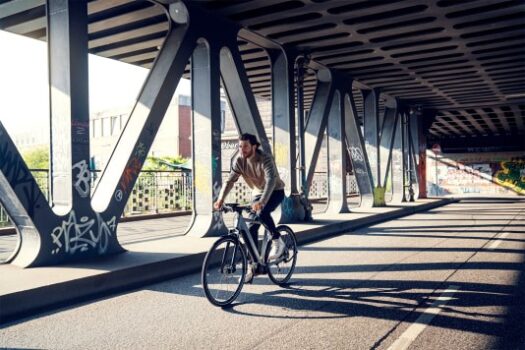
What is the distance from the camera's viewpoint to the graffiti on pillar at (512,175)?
34.4 m

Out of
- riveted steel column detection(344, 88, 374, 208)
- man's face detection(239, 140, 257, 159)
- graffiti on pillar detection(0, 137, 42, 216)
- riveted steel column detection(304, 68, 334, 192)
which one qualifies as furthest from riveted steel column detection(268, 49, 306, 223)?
graffiti on pillar detection(0, 137, 42, 216)

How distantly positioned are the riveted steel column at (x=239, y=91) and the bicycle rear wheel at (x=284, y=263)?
467cm

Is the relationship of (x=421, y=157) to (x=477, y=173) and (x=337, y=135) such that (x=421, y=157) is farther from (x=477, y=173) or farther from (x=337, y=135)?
(x=337, y=135)

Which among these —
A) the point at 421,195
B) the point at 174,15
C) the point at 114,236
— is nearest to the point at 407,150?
the point at 421,195

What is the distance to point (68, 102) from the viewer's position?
6.95 m

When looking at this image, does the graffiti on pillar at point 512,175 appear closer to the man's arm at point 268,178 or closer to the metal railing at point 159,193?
the metal railing at point 159,193

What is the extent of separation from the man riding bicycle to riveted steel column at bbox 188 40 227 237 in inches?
140

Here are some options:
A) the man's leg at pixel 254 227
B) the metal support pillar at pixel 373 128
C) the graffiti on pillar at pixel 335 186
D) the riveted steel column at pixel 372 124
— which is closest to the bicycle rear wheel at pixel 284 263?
the man's leg at pixel 254 227

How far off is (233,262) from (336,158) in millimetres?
11319

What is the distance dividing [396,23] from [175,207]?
975cm

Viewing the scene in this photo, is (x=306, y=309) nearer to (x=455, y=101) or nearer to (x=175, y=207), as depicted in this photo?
(x=175, y=207)

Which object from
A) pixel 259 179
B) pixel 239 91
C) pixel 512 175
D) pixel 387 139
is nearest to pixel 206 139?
pixel 239 91

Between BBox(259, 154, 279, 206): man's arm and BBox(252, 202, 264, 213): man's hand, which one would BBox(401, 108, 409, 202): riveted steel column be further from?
BBox(252, 202, 264, 213): man's hand

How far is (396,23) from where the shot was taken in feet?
36.9
